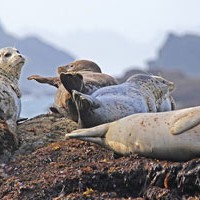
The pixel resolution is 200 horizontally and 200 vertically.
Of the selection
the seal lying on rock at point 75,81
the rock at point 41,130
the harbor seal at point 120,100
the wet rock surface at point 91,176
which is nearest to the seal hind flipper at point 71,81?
the seal lying on rock at point 75,81

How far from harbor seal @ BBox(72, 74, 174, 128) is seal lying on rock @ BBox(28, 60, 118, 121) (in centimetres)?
23

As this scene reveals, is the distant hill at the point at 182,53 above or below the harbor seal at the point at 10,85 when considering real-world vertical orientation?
above

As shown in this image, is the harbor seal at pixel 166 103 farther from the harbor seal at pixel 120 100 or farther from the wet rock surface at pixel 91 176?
the wet rock surface at pixel 91 176

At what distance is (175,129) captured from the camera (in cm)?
796

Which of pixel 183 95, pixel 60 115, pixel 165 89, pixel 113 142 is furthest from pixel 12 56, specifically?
pixel 183 95

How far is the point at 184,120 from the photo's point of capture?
800 cm

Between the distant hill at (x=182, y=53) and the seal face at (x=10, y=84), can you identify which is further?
the distant hill at (x=182, y=53)

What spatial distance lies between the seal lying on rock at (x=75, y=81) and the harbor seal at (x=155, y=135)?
1217 millimetres

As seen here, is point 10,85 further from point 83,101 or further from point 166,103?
point 83,101

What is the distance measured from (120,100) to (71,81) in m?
0.62

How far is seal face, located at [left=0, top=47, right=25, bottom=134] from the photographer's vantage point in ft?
35.8

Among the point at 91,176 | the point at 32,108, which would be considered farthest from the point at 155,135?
the point at 32,108

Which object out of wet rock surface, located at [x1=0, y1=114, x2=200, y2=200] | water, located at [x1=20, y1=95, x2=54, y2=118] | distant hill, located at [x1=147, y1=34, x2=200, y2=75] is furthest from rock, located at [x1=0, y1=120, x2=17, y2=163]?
distant hill, located at [x1=147, y1=34, x2=200, y2=75]

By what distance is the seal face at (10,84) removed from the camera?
1092cm
